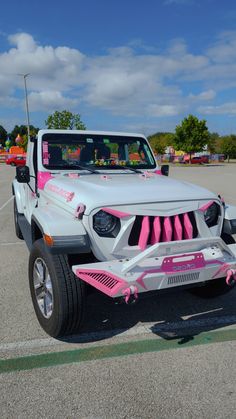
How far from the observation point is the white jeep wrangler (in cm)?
306

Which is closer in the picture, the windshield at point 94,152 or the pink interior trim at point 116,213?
the pink interior trim at point 116,213

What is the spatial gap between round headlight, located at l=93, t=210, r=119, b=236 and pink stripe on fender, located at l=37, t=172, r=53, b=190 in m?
1.44

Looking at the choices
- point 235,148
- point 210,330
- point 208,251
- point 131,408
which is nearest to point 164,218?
point 208,251

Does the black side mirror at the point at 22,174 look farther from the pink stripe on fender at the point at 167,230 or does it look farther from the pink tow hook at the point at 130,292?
the pink tow hook at the point at 130,292

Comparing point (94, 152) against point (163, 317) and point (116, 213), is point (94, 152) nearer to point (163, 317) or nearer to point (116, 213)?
point (116, 213)

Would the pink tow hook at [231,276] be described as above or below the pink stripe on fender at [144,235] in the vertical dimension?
below

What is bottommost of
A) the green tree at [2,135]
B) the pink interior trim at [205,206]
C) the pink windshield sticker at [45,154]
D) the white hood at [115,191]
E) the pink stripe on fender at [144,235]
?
the pink stripe on fender at [144,235]

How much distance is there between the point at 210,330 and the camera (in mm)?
3645

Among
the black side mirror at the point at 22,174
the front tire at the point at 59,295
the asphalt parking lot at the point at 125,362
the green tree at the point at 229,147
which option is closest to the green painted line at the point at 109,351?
the asphalt parking lot at the point at 125,362

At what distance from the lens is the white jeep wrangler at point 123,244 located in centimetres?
306

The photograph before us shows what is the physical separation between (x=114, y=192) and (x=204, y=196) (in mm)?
842

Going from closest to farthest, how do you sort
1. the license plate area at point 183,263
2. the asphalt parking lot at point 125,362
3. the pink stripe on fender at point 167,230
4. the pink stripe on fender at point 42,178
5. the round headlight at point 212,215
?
1. the asphalt parking lot at point 125,362
2. the license plate area at point 183,263
3. the pink stripe on fender at point 167,230
4. the round headlight at point 212,215
5. the pink stripe on fender at point 42,178

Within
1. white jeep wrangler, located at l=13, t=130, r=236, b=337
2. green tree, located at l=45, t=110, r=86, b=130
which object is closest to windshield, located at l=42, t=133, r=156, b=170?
white jeep wrangler, located at l=13, t=130, r=236, b=337

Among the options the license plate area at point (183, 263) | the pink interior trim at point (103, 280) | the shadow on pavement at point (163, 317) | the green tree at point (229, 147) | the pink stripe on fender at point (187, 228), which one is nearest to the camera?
the pink interior trim at point (103, 280)
